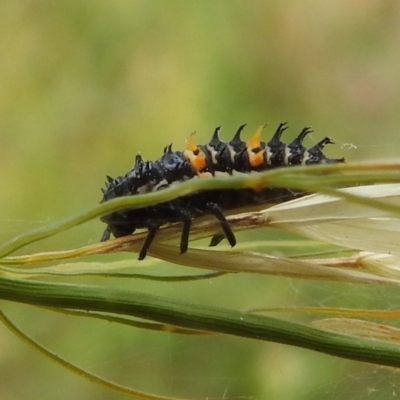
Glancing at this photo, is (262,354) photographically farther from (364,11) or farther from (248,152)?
(364,11)

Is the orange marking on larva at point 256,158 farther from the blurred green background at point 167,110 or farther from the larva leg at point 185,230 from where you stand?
the blurred green background at point 167,110

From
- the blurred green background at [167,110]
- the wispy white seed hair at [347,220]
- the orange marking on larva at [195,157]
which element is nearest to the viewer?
the wispy white seed hair at [347,220]

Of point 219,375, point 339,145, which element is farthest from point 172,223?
point 339,145

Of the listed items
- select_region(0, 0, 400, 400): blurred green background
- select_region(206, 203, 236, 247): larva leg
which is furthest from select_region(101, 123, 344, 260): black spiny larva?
select_region(0, 0, 400, 400): blurred green background

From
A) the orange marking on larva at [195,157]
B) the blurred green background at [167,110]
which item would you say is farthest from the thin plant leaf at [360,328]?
the blurred green background at [167,110]

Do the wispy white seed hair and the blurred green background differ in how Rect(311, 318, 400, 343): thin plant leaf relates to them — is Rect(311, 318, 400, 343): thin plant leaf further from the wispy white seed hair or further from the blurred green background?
the blurred green background

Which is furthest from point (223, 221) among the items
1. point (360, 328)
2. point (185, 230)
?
point (360, 328)
